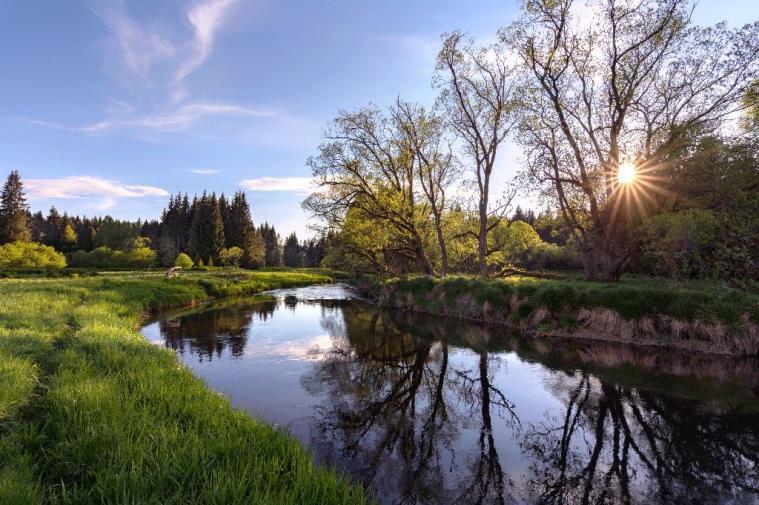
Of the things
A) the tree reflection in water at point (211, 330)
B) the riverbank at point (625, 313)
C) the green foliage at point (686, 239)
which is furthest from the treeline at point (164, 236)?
the green foliage at point (686, 239)

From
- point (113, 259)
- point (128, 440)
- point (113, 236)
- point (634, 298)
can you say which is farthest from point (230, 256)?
point (128, 440)

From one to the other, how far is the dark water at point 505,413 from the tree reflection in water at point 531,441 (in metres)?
0.03

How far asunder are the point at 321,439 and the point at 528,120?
2577cm

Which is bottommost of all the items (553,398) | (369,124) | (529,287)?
(553,398)

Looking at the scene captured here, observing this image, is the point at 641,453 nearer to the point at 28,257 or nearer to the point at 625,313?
the point at 625,313

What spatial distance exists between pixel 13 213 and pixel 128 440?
89930mm

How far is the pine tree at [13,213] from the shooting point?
68.8 meters

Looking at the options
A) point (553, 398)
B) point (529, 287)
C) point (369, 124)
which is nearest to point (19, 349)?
point (553, 398)

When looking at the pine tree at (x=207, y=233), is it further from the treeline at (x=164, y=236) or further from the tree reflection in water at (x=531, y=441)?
the tree reflection in water at (x=531, y=441)

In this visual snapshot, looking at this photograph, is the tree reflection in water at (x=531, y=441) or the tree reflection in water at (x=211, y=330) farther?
the tree reflection in water at (x=211, y=330)

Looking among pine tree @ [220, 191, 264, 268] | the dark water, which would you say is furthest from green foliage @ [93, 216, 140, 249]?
the dark water

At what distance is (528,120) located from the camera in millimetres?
27281

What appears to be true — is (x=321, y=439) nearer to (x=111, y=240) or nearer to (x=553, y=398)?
(x=553, y=398)

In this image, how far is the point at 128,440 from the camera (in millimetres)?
5234
